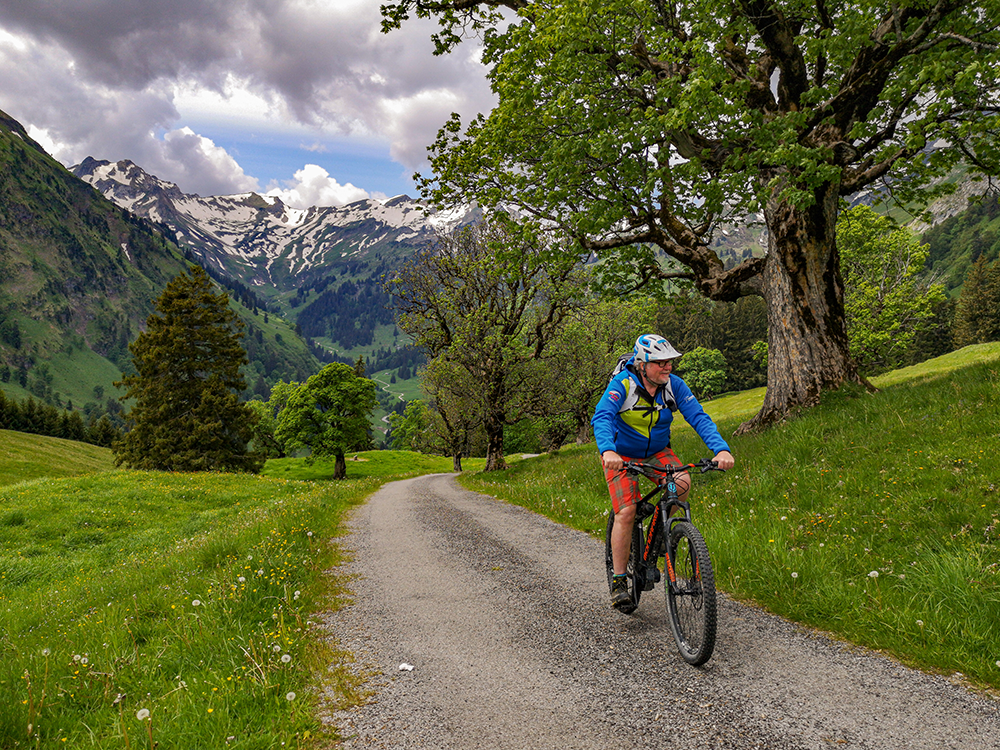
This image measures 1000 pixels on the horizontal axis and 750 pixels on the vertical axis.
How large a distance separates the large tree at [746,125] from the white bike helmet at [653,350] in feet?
21.6

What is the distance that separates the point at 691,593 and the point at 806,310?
421 inches

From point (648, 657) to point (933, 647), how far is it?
248 cm

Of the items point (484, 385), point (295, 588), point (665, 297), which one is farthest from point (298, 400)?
point (295, 588)

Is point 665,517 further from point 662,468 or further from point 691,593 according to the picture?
point 691,593

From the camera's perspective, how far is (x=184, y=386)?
39625 mm

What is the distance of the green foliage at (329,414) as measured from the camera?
55125mm

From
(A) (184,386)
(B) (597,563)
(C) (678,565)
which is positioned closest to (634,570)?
(C) (678,565)

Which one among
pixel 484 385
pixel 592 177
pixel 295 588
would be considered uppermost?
pixel 592 177

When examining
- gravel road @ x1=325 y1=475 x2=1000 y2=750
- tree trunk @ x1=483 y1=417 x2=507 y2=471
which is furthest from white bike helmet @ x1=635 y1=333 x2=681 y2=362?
tree trunk @ x1=483 y1=417 x2=507 y2=471

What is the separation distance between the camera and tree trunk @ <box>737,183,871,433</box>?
12.4m

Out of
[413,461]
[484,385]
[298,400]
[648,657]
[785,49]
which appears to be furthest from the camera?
[413,461]

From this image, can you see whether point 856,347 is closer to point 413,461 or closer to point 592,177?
point 592,177

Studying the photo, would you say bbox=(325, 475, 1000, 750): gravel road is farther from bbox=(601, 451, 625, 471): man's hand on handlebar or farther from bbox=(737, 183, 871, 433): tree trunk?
bbox=(737, 183, 871, 433): tree trunk

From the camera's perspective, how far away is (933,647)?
4.32m
